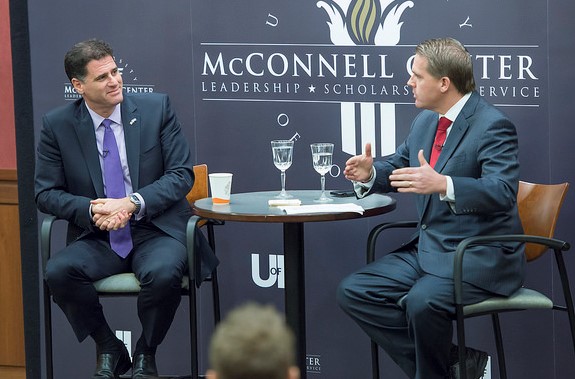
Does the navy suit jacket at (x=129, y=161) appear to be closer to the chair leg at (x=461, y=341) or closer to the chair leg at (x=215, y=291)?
the chair leg at (x=215, y=291)

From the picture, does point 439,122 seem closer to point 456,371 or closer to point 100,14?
point 456,371

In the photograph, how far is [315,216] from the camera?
12.5 ft

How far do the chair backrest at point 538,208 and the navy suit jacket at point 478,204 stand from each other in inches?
6.1

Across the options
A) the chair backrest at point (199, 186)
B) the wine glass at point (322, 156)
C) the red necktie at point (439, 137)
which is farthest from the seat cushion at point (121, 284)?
the red necktie at point (439, 137)

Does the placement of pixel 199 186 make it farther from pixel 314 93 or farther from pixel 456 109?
pixel 456 109

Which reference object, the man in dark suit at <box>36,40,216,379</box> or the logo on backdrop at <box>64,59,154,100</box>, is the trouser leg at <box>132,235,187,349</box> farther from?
the logo on backdrop at <box>64,59,154,100</box>

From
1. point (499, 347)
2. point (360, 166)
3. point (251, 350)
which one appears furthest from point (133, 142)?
point (251, 350)

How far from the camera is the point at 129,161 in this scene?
4.33m

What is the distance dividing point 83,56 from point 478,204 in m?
1.75

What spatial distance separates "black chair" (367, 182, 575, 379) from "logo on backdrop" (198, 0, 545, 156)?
56 centimetres

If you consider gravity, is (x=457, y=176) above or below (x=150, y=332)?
above

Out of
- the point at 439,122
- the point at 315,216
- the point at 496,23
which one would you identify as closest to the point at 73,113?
the point at 315,216

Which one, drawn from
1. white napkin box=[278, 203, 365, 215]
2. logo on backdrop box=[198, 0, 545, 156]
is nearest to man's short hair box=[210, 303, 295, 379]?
white napkin box=[278, 203, 365, 215]

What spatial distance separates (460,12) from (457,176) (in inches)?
38.8
